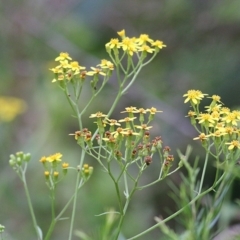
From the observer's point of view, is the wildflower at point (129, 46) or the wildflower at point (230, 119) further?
the wildflower at point (129, 46)

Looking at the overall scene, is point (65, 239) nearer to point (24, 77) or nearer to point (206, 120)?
point (24, 77)

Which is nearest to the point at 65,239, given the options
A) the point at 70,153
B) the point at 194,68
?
the point at 70,153

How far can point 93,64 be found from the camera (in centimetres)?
408

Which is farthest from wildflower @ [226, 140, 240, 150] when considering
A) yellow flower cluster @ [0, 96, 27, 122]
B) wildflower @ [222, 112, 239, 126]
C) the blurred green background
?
yellow flower cluster @ [0, 96, 27, 122]

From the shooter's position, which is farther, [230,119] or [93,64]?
[93,64]

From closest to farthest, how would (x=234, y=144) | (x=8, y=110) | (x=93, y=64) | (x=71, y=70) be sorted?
(x=234, y=144)
(x=71, y=70)
(x=8, y=110)
(x=93, y=64)

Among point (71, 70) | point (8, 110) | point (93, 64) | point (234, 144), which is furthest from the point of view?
point (93, 64)

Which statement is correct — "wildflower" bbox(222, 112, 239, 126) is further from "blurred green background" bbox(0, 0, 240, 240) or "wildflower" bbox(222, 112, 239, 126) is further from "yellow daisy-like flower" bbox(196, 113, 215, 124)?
"blurred green background" bbox(0, 0, 240, 240)

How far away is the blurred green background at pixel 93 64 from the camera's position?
11.3 feet

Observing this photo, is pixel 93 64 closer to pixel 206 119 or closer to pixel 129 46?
pixel 129 46

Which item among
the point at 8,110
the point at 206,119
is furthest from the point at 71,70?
the point at 8,110

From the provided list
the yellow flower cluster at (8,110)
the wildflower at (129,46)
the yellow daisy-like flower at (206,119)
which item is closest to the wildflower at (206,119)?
the yellow daisy-like flower at (206,119)

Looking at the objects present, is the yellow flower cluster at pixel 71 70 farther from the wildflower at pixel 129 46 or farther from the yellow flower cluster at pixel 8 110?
the yellow flower cluster at pixel 8 110

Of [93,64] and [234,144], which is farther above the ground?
[93,64]
